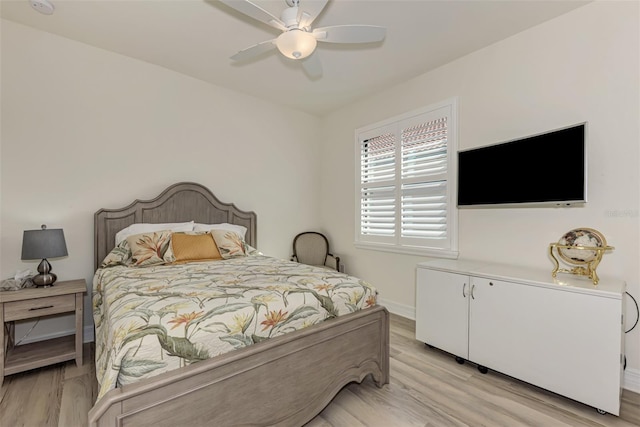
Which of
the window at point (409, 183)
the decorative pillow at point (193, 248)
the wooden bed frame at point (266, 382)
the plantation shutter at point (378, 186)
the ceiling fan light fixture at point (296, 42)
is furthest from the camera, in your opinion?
the plantation shutter at point (378, 186)

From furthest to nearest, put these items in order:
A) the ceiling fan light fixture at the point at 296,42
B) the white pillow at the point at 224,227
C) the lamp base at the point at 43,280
Result: the white pillow at the point at 224,227 → the lamp base at the point at 43,280 → the ceiling fan light fixture at the point at 296,42

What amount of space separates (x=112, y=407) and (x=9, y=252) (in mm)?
2444

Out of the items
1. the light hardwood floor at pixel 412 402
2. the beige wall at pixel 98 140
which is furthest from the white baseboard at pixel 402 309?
the beige wall at pixel 98 140

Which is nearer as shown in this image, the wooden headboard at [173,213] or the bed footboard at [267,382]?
the bed footboard at [267,382]

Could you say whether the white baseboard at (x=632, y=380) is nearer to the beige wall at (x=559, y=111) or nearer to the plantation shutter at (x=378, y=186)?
the beige wall at (x=559, y=111)

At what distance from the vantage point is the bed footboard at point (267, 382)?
1152mm

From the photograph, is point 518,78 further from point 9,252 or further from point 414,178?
point 9,252

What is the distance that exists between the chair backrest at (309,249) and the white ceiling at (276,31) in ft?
7.26

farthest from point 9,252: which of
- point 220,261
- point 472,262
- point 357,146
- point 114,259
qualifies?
point 472,262

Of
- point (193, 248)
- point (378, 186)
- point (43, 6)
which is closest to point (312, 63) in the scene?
point (378, 186)

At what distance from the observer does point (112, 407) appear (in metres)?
1.08

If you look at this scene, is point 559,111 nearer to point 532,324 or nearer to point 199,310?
point 532,324

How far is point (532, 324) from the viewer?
6.75 feet

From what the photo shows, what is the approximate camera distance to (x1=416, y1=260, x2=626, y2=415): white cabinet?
5.82 ft
